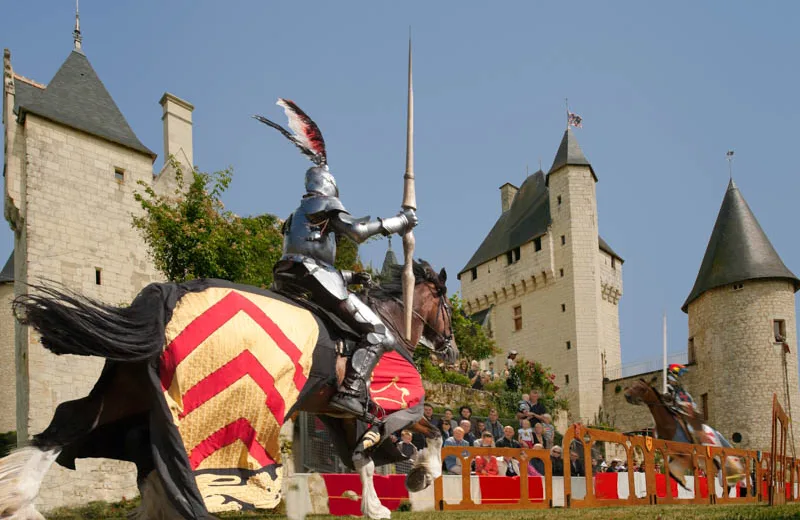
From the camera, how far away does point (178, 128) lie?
2970 centimetres

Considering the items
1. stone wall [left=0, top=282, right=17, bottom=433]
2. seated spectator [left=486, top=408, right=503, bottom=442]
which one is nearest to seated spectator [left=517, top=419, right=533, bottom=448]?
seated spectator [left=486, top=408, right=503, bottom=442]

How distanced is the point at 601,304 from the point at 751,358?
1241 centimetres

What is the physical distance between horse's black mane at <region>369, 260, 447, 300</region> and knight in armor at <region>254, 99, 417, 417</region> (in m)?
0.95

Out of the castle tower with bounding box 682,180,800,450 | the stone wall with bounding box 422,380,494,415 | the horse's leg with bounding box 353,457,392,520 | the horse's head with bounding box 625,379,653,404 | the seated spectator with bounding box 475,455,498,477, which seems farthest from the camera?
the castle tower with bounding box 682,180,800,450

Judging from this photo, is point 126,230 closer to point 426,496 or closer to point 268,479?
point 426,496

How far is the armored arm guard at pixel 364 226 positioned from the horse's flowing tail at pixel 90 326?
2.15 metres

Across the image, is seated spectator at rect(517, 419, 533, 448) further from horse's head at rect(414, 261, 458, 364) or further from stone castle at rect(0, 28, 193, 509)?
stone castle at rect(0, 28, 193, 509)

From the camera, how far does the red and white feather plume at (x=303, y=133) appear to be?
Result: 8266mm

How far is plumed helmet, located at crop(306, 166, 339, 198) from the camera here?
26.3 feet

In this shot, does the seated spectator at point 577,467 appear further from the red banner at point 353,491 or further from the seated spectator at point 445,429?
the red banner at point 353,491

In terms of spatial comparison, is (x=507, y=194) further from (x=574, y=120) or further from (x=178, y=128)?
(x=178, y=128)

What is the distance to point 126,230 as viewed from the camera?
25.9m

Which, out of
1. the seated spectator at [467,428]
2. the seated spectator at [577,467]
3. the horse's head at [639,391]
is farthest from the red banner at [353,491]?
the horse's head at [639,391]

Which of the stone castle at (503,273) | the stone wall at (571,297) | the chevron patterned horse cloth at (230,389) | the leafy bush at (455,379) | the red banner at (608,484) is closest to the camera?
the chevron patterned horse cloth at (230,389)
